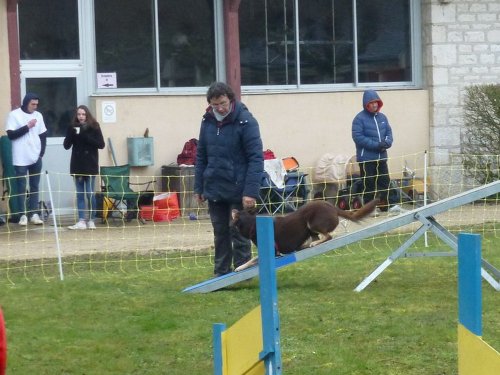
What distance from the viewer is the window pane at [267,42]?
57.9 feet

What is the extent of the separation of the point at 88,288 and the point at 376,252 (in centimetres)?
354

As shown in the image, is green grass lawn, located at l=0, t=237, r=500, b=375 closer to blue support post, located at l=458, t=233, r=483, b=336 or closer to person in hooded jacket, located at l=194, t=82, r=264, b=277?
person in hooded jacket, located at l=194, t=82, r=264, b=277

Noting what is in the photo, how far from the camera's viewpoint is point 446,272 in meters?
10.8

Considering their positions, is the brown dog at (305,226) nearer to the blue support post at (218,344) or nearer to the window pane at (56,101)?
the blue support post at (218,344)

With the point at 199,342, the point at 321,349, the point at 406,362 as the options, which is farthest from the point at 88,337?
the point at 406,362

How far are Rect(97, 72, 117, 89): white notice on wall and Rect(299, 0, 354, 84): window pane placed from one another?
3.08 m

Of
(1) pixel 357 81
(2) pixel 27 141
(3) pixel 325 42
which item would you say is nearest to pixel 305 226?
(2) pixel 27 141

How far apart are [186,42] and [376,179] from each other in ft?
12.0

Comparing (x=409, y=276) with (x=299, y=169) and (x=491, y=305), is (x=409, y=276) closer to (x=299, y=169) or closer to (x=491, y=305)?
(x=491, y=305)

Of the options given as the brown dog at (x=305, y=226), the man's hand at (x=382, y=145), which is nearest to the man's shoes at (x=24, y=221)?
the man's hand at (x=382, y=145)

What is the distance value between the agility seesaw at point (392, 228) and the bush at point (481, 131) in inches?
319

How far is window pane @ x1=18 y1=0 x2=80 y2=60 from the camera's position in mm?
16047

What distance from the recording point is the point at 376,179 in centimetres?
1580

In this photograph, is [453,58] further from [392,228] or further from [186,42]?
[392,228]
